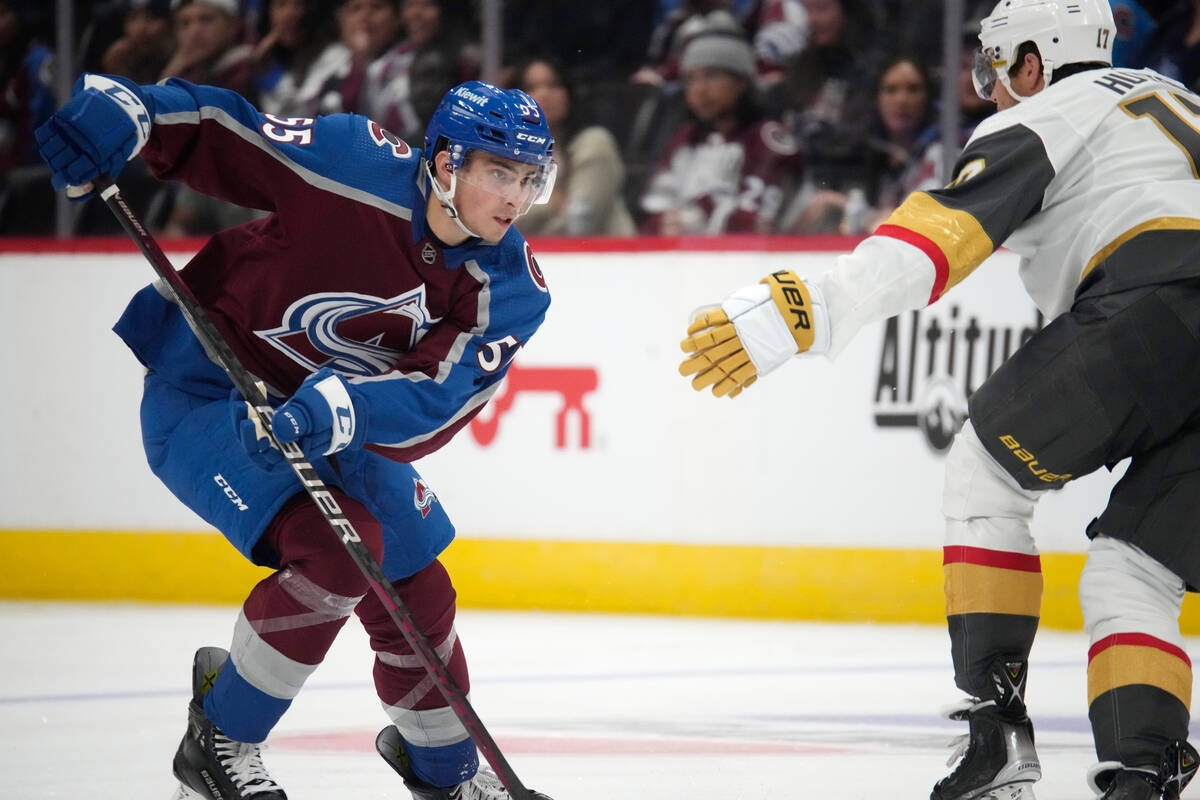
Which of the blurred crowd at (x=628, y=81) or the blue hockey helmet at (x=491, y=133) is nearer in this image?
the blue hockey helmet at (x=491, y=133)

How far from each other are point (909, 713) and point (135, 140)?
80.4 inches

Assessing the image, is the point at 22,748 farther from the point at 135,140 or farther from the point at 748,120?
the point at 748,120

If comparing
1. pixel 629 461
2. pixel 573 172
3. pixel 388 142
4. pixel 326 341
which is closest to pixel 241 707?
pixel 326 341

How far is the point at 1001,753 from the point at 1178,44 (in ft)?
10.3

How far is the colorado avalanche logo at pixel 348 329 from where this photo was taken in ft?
7.75

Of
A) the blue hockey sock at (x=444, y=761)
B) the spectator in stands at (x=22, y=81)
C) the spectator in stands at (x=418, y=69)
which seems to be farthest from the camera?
the spectator in stands at (x=22, y=81)

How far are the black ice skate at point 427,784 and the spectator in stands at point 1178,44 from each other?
10.8 ft

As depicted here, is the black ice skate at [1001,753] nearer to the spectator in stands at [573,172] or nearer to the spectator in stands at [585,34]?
the spectator in stands at [573,172]

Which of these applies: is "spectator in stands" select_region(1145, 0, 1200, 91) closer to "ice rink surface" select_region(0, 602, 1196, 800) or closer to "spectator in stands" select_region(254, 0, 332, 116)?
"ice rink surface" select_region(0, 602, 1196, 800)

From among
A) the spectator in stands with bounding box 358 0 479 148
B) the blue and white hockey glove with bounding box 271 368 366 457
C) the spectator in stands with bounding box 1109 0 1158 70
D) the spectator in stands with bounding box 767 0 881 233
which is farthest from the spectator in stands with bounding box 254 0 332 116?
the blue and white hockey glove with bounding box 271 368 366 457

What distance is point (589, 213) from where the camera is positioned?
5.08 metres

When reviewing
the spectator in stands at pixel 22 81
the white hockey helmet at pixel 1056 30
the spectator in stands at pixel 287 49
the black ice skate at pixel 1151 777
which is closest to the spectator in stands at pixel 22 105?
the spectator in stands at pixel 22 81

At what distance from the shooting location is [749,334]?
2018mm

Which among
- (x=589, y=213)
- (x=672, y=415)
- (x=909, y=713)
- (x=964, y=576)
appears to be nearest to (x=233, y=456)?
(x=964, y=576)
